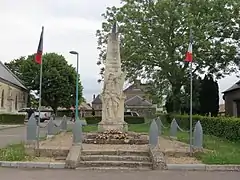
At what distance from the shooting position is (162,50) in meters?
37.1

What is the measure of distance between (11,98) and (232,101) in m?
36.2

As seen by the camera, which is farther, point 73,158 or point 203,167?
point 73,158

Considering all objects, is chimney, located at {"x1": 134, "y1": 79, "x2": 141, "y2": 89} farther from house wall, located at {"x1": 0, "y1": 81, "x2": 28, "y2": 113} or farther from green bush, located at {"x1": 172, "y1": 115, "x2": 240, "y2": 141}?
house wall, located at {"x1": 0, "y1": 81, "x2": 28, "y2": 113}

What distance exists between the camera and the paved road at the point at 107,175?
1133 cm

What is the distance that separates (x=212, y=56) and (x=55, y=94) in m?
39.3

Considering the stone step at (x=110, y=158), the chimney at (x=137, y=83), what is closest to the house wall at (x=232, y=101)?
the chimney at (x=137, y=83)

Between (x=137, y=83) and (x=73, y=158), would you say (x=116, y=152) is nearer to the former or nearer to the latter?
(x=73, y=158)

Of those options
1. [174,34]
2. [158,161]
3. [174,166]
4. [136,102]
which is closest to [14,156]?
[158,161]

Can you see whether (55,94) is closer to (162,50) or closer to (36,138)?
(162,50)

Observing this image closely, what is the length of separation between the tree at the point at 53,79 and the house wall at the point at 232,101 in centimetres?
3232

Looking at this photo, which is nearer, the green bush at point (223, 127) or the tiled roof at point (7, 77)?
the green bush at point (223, 127)

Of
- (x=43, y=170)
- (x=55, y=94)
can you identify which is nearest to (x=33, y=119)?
Answer: (x=43, y=170)

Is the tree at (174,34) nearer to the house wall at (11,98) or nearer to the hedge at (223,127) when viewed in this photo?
the hedge at (223,127)

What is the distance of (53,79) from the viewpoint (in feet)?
234
